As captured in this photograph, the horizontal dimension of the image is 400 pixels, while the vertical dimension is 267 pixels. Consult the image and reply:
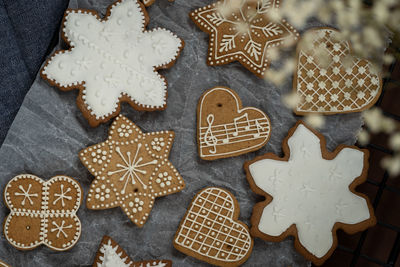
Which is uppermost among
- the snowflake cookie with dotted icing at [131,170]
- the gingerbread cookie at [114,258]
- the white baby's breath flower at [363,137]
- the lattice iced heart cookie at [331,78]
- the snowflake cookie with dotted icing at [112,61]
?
the snowflake cookie with dotted icing at [112,61]

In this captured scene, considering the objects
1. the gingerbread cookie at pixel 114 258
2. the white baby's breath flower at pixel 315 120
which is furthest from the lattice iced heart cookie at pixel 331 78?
the gingerbread cookie at pixel 114 258

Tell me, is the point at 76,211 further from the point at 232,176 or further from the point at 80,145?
the point at 232,176

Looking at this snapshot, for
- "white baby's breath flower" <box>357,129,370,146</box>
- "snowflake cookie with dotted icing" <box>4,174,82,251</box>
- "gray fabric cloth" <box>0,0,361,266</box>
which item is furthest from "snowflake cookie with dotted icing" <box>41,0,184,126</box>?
"white baby's breath flower" <box>357,129,370,146</box>

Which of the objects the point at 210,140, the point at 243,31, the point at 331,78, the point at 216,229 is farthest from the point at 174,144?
the point at 331,78

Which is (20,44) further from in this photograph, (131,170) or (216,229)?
(216,229)

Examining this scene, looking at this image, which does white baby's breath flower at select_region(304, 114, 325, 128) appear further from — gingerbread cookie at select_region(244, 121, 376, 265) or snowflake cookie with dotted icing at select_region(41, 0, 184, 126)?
snowflake cookie with dotted icing at select_region(41, 0, 184, 126)

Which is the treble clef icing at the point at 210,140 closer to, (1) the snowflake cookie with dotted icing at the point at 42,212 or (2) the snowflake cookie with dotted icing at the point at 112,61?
(2) the snowflake cookie with dotted icing at the point at 112,61
